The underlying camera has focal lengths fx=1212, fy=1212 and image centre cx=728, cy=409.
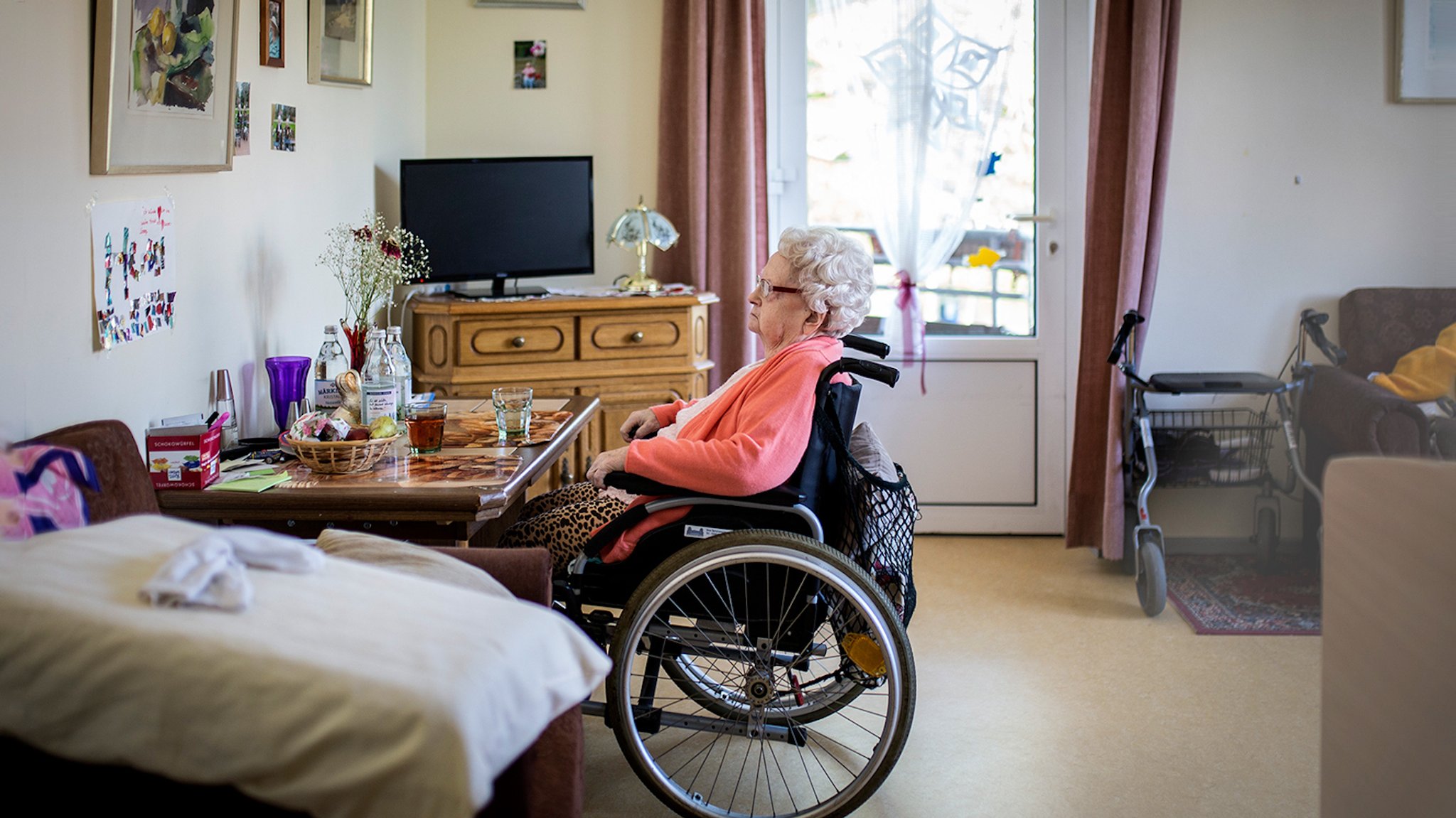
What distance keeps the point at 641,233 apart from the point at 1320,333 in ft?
7.13

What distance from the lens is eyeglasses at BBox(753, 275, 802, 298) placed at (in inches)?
93.2

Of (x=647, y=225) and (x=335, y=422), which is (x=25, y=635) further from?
(x=647, y=225)

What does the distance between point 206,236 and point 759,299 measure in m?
1.11

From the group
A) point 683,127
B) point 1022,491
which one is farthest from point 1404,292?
point 683,127

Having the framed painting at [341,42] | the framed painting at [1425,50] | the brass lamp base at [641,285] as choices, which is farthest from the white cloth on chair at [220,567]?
the framed painting at [1425,50]

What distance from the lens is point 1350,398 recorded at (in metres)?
3.52

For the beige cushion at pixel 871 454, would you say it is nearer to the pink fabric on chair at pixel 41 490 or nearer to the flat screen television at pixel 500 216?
the pink fabric on chair at pixel 41 490

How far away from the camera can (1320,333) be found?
382 centimetres

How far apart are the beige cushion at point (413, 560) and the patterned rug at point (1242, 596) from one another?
234cm

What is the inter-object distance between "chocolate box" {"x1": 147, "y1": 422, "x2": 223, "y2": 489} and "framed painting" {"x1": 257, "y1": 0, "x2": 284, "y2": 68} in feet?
3.51

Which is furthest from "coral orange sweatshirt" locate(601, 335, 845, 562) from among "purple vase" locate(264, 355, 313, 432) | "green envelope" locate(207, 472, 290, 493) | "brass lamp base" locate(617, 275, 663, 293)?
"brass lamp base" locate(617, 275, 663, 293)

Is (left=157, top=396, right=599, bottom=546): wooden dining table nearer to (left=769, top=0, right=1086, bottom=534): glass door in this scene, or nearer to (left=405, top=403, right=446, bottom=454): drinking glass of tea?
(left=405, top=403, right=446, bottom=454): drinking glass of tea

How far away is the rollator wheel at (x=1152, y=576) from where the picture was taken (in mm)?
3367

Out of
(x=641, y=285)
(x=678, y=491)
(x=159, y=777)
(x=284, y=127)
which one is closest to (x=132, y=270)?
(x=284, y=127)
